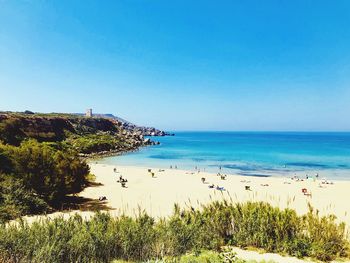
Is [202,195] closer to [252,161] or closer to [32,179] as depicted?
[32,179]

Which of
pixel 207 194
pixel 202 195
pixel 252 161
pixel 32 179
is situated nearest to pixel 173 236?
pixel 32 179

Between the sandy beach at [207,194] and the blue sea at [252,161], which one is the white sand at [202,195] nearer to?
the sandy beach at [207,194]

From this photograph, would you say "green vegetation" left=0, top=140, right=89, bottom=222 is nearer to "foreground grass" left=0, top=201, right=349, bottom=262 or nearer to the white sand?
the white sand

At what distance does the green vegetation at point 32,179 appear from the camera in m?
13.5

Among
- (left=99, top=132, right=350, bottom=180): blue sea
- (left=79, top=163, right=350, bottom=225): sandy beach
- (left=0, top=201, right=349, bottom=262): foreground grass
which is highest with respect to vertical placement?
(left=0, top=201, right=349, bottom=262): foreground grass

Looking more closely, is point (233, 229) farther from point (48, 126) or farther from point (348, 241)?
point (48, 126)

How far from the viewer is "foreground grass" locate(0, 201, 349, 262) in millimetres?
6477

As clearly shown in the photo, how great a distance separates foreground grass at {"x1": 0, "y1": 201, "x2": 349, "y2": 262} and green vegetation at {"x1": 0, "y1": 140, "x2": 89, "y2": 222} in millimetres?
5739

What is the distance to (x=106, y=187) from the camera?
24.3 m

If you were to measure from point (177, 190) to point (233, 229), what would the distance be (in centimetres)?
1543

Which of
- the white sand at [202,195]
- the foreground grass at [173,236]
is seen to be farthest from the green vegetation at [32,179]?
the foreground grass at [173,236]

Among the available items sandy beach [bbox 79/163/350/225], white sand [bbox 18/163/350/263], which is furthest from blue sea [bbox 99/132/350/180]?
white sand [bbox 18/163/350/263]

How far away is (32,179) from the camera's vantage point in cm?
1527

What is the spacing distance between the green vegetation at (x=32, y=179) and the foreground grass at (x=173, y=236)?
574 cm
